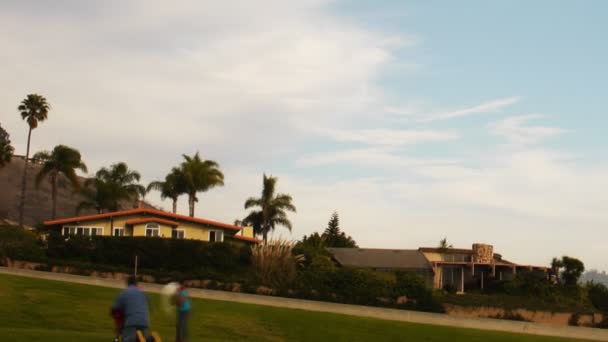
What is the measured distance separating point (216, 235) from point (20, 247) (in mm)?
16694

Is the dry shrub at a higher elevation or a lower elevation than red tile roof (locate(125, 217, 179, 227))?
lower

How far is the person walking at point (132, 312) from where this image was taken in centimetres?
1516

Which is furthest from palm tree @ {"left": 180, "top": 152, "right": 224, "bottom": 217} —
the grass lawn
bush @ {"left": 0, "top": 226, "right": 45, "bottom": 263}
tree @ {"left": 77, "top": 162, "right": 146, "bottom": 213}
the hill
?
the hill

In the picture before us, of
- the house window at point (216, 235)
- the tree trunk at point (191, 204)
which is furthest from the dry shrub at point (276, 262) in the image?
the tree trunk at point (191, 204)

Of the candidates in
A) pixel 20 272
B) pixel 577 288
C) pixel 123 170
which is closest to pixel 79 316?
pixel 20 272

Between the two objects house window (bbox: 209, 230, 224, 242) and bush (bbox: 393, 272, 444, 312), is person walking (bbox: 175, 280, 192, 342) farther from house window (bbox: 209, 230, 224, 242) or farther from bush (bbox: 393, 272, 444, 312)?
house window (bbox: 209, 230, 224, 242)

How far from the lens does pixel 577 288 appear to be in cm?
5816

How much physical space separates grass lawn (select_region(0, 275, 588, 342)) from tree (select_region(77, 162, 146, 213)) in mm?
54627

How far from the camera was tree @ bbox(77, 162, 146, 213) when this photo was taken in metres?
95.1

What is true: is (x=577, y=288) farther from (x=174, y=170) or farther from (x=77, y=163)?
(x=77, y=163)

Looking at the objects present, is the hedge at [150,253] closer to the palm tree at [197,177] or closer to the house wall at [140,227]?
the house wall at [140,227]

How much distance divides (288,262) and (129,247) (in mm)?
11661

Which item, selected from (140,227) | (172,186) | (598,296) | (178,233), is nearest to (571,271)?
(598,296)

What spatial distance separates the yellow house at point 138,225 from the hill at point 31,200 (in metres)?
85.4
